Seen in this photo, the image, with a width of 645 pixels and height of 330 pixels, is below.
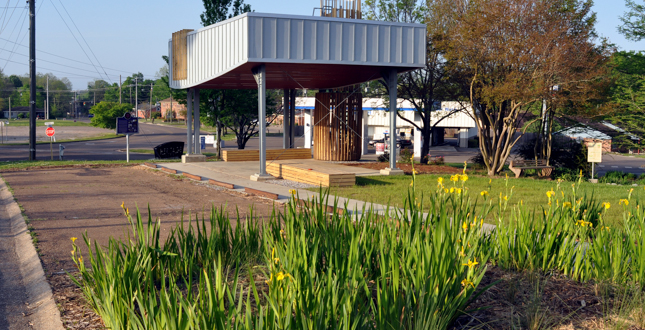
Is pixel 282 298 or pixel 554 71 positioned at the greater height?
pixel 554 71

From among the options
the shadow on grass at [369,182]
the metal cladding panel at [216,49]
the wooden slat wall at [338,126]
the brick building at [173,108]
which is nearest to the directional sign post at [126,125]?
the metal cladding panel at [216,49]

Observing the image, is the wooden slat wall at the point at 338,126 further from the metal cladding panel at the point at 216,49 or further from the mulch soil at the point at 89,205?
the mulch soil at the point at 89,205

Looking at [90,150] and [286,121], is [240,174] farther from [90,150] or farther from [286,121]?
[90,150]

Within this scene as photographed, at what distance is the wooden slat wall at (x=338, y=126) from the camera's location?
2297 centimetres

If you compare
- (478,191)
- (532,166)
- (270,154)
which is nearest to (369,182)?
Answer: (478,191)

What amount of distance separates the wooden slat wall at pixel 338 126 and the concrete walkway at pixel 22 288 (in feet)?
47.2

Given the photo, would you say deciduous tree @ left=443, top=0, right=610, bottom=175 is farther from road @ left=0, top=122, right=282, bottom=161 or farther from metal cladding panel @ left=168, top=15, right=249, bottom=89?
road @ left=0, top=122, right=282, bottom=161

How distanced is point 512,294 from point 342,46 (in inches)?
502

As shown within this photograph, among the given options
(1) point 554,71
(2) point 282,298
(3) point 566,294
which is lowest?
(3) point 566,294

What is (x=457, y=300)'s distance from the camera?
13.5 feet

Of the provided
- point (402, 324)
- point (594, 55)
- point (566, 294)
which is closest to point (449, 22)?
point (594, 55)

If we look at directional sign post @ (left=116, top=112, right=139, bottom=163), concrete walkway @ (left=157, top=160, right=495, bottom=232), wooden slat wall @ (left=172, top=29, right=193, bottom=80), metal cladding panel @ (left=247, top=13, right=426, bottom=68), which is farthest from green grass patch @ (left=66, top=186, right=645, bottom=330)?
directional sign post @ (left=116, top=112, right=139, bottom=163)

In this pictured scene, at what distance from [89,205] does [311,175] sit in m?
6.18

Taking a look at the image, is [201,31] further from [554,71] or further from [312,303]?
[312,303]
